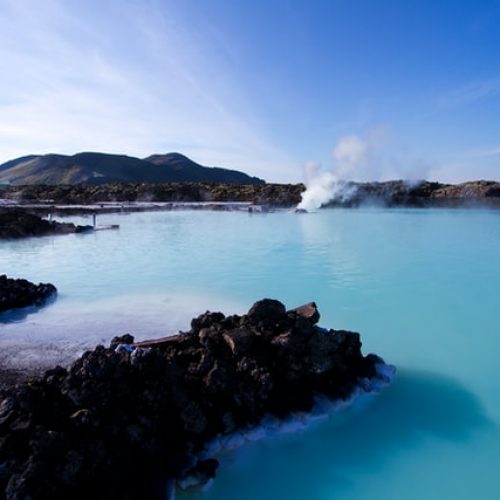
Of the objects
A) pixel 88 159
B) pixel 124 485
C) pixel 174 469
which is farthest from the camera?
pixel 88 159

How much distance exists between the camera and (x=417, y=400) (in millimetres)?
4684

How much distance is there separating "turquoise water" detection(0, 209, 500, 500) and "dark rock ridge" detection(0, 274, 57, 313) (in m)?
0.41

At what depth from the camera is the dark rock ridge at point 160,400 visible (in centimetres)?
296

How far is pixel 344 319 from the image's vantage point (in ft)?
24.3

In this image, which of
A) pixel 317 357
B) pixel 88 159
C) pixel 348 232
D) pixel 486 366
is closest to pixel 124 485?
pixel 317 357

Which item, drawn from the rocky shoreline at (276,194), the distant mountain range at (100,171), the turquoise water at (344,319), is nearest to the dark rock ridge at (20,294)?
the turquoise water at (344,319)

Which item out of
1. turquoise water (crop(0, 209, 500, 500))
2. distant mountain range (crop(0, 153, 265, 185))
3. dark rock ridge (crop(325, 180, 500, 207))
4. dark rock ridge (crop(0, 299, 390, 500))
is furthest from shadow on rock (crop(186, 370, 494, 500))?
distant mountain range (crop(0, 153, 265, 185))

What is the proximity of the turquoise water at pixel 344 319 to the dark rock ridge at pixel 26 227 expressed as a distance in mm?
1899

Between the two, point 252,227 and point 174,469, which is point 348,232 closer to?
Answer: point 252,227

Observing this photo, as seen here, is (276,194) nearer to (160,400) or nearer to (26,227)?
(26,227)

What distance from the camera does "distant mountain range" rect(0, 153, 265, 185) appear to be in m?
91.9

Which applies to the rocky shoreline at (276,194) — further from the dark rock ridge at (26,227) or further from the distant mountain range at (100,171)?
the distant mountain range at (100,171)

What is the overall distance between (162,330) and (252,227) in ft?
51.1

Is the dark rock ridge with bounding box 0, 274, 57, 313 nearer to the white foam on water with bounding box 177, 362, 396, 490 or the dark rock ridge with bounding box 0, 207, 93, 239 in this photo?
the white foam on water with bounding box 177, 362, 396, 490
